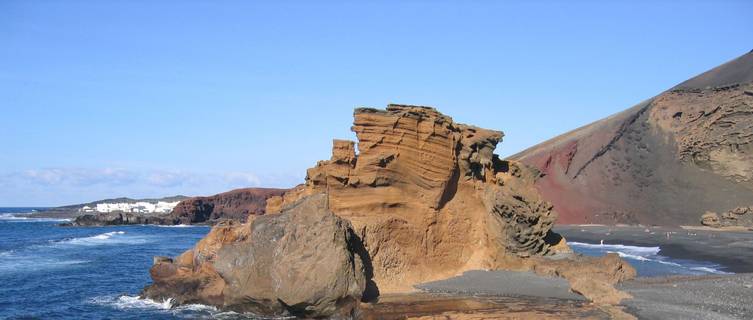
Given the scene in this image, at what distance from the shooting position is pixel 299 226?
20.4 metres

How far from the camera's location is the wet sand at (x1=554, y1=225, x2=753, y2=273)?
120 feet

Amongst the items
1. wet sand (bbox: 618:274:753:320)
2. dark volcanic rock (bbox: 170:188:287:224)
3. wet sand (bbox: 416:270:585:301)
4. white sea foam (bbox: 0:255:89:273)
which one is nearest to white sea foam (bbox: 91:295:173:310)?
wet sand (bbox: 416:270:585:301)

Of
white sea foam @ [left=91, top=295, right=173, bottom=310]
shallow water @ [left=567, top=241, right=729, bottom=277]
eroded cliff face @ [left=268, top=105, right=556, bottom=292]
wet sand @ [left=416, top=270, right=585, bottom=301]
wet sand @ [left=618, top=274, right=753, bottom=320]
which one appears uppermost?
eroded cliff face @ [left=268, top=105, right=556, bottom=292]

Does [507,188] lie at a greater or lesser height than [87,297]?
greater

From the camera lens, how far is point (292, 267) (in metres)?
19.6

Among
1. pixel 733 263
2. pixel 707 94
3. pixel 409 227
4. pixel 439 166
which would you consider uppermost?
pixel 707 94

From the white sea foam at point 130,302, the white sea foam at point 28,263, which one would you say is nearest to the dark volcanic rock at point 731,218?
the white sea foam at point 130,302

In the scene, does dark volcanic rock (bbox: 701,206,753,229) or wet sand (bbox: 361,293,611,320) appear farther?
dark volcanic rock (bbox: 701,206,753,229)

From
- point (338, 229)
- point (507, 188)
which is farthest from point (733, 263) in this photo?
point (338, 229)

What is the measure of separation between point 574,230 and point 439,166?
45779mm

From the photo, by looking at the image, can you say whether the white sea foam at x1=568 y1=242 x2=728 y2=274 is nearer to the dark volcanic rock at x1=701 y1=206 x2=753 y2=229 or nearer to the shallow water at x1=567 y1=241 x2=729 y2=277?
the shallow water at x1=567 y1=241 x2=729 y2=277

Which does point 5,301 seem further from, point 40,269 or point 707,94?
point 707,94

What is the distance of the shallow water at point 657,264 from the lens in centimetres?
3059

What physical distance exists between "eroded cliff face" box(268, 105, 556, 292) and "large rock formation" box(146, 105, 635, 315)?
0.04m
